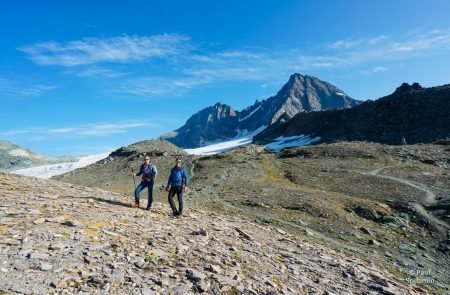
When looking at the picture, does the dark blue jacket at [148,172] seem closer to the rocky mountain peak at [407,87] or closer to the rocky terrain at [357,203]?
the rocky terrain at [357,203]

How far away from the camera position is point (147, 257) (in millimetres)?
12953

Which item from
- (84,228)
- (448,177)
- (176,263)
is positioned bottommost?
(448,177)

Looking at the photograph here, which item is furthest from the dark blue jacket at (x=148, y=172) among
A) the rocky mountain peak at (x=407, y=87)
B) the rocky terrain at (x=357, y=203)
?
the rocky mountain peak at (x=407, y=87)

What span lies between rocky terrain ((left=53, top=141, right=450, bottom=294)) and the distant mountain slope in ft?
155

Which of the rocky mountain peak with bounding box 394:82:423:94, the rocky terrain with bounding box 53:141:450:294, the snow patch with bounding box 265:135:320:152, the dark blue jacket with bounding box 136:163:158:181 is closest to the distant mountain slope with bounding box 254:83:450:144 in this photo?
the rocky mountain peak with bounding box 394:82:423:94

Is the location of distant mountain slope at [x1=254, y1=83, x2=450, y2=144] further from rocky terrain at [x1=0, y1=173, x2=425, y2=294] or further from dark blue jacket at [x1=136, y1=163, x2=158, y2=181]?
rocky terrain at [x1=0, y1=173, x2=425, y2=294]

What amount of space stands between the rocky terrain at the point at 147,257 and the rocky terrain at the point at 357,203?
13.2ft

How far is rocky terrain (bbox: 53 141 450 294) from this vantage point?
22203 millimetres

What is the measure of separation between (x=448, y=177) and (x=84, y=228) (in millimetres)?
46076

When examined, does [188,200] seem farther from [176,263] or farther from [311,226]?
[176,263]

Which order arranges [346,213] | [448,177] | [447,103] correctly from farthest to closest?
[447,103], [448,177], [346,213]

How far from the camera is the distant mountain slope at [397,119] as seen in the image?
109062 millimetres

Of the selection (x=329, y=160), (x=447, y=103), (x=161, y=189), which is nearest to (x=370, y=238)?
(x=161, y=189)

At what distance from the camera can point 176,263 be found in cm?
1300
